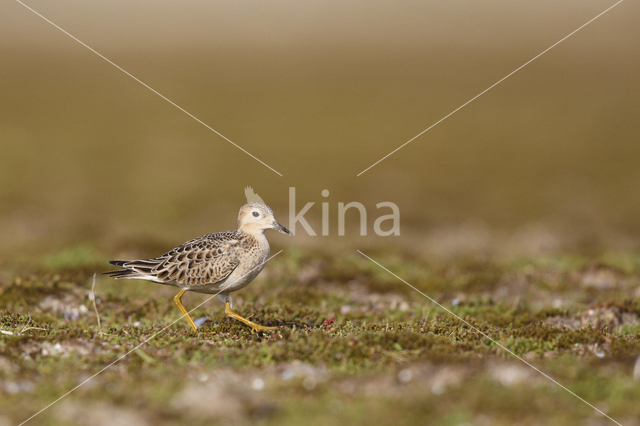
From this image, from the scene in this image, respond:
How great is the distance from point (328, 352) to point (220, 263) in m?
2.91

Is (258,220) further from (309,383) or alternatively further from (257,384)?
(309,383)

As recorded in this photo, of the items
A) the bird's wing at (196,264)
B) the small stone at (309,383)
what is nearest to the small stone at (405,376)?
the small stone at (309,383)

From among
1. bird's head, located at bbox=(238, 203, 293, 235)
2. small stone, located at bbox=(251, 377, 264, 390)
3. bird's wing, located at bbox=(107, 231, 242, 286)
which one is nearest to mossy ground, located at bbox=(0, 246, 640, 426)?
small stone, located at bbox=(251, 377, 264, 390)

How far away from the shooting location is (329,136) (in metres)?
51.8

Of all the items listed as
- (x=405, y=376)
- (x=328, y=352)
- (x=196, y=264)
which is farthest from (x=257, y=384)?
(x=196, y=264)

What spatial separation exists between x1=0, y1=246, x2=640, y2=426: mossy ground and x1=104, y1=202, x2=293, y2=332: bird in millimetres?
824

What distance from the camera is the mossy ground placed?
8094 mm

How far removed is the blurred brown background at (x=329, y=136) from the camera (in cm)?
3369

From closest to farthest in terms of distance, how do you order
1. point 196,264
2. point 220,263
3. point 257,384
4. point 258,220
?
1. point 257,384
2. point 220,263
3. point 196,264
4. point 258,220

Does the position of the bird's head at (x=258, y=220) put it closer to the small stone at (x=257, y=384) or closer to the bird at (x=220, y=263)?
the bird at (x=220, y=263)

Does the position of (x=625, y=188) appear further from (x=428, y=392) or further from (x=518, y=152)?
(x=428, y=392)

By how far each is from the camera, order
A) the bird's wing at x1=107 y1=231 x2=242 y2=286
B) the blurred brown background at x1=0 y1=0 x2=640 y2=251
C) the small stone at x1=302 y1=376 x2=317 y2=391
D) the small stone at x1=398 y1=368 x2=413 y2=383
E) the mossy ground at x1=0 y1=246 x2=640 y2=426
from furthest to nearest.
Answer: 1. the blurred brown background at x1=0 y1=0 x2=640 y2=251
2. the bird's wing at x1=107 y1=231 x2=242 y2=286
3. the small stone at x1=398 y1=368 x2=413 y2=383
4. the small stone at x1=302 y1=376 x2=317 y2=391
5. the mossy ground at x1=0 y1=246 x2=640 y2=426

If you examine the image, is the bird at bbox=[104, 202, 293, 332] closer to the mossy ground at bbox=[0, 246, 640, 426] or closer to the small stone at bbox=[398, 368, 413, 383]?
the mossy ground at bbox=[0, 246, 640, 426]

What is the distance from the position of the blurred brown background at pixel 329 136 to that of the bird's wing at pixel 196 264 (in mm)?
13081
